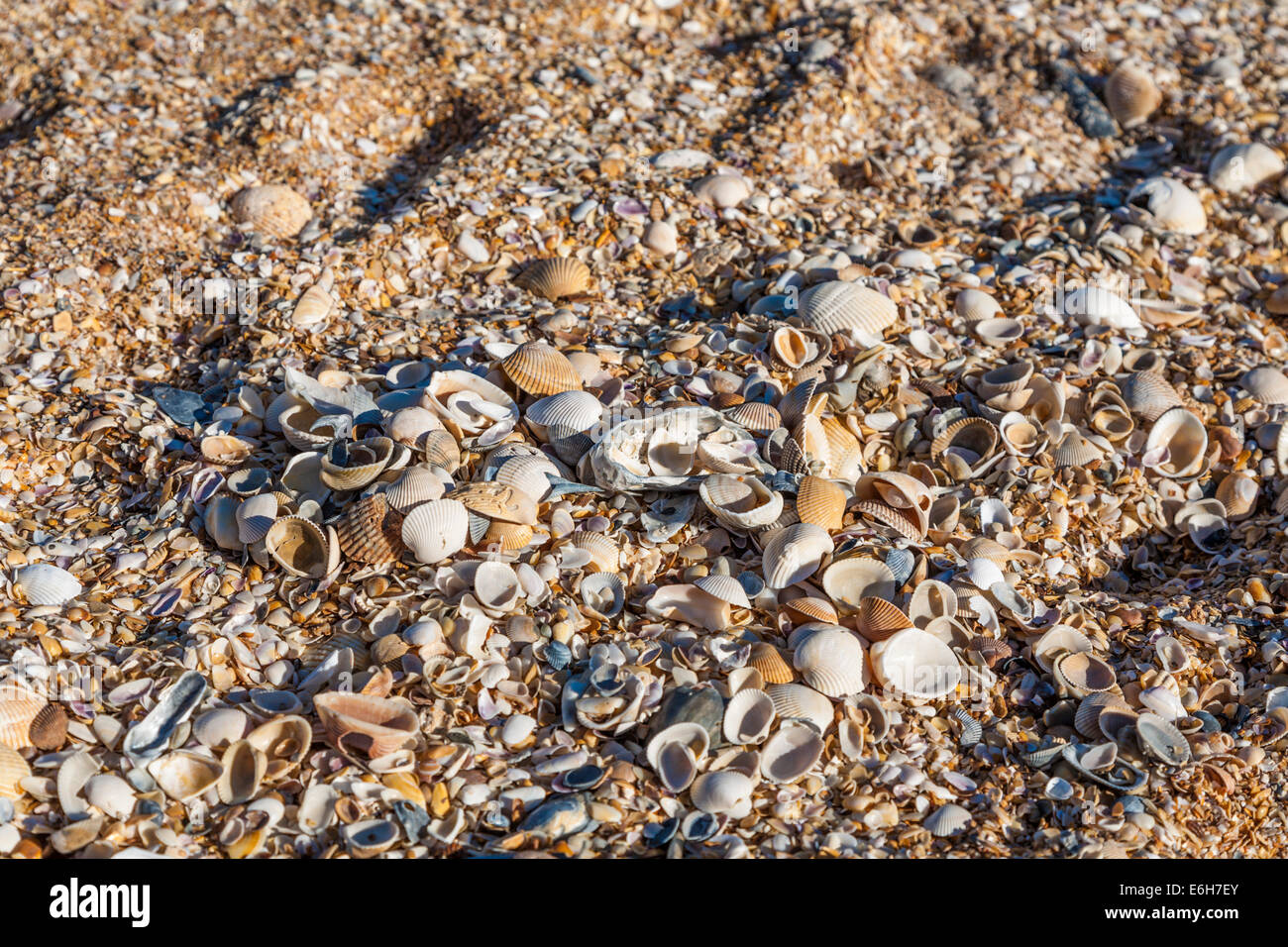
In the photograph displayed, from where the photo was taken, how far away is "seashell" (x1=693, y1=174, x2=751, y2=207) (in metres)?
5.06

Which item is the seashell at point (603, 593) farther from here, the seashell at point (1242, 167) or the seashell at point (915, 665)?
the seashell at point (1242, 167)

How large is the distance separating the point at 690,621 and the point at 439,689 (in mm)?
838

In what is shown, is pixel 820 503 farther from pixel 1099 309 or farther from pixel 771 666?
pixel 1099 309

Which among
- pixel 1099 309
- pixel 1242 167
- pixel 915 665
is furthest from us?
pixel 1242 167

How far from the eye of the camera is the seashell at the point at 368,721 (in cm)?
300

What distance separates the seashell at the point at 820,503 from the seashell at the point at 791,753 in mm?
798

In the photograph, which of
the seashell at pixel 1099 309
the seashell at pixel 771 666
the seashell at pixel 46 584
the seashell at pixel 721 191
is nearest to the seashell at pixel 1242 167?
the seashell at pixel 1099 309

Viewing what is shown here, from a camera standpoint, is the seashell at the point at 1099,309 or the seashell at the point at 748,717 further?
the seashell at the point at 1099,309

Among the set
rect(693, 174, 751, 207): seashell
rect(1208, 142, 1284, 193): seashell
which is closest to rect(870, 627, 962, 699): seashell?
rect(693, 174, 751, 207): seashell

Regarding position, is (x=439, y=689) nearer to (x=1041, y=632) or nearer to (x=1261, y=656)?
(x=1041, y=632)

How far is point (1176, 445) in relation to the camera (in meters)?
4.32

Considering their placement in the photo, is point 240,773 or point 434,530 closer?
point 240,773

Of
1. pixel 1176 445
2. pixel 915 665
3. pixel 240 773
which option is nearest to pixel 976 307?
pixel 1176 445

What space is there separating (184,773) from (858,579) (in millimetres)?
2184
